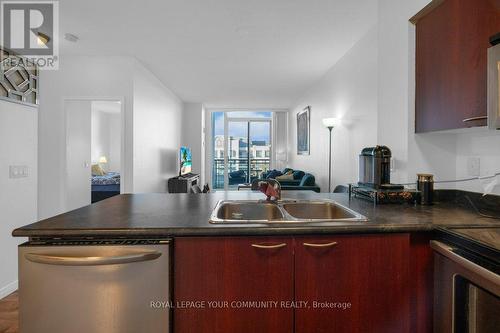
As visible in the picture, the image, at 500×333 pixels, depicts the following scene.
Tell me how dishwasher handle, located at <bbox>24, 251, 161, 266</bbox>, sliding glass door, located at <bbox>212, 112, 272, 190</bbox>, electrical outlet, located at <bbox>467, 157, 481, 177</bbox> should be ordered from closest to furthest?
dishwasher handle, located at <bbox>24, 251, 161, 266</bbox> < electrical outlet, located at <bbox>467, 157, 481, 177</bbox> < sliding glass door, located at <bbox>212, 112, 272, 190</bbox>

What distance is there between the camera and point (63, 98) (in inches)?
144

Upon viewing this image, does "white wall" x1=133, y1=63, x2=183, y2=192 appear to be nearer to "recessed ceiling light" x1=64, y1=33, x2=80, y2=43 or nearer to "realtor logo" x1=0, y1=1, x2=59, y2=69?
"recessed ceiling light" x1=64, y1=33, x2=80, y2=43

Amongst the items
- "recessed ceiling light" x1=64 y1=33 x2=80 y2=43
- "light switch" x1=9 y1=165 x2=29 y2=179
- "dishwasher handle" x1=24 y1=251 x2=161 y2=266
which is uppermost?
"recessed ceiling light" x1=64 y1=33 x2=80 y2=43

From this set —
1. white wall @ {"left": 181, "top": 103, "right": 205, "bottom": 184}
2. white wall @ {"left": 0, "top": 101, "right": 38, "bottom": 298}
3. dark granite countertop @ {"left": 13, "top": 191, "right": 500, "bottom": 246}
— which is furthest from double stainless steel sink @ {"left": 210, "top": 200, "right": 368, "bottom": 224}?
white wall @ {"left": 181, "top": 103, "right": 205, "bottom": 184}

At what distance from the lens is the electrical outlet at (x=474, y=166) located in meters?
1.58

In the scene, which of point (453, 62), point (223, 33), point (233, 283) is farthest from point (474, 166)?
point (223, 33)

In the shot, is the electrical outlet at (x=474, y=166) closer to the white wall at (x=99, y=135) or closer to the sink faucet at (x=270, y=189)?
the sink faucet at (x=270, y=189)

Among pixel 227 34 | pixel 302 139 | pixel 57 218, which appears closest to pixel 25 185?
pixel 57 218

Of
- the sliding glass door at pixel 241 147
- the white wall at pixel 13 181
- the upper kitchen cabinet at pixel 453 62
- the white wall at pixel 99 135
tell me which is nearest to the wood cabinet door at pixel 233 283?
the upper kitchen cabinet at pixel 453 62

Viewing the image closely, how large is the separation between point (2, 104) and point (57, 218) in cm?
191

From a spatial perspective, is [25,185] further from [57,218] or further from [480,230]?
[480,230]

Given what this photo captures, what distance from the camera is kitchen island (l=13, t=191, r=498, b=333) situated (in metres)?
→ 1.13

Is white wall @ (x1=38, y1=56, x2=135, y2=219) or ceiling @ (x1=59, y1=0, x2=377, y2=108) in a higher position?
ceiling @ (x1=59, y1=0, x2=377, y2=108)

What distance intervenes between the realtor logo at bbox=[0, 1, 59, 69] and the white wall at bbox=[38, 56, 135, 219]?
1.23 ft
